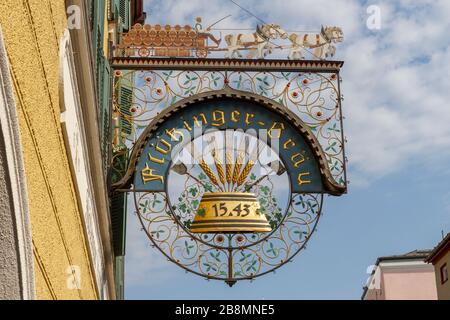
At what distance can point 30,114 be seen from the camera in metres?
4.57

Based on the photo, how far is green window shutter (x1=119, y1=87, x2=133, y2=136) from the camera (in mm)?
10008

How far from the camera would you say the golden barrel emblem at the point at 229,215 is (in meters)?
9.52

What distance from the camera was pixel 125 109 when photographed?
10.4 m

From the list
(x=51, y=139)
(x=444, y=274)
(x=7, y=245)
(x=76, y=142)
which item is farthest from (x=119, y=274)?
(x=444, y=274)

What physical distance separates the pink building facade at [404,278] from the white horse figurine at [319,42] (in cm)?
3268

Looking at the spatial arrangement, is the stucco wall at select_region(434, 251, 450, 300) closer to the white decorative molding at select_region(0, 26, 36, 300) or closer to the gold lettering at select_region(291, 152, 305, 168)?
the gold lettering at select_region(291, 152, 305, 168)

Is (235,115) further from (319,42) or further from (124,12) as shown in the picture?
(124,12)

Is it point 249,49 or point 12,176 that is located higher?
point 249,49

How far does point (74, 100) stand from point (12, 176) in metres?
2.96

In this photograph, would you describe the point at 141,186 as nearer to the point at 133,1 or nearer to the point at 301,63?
the point at 301,63

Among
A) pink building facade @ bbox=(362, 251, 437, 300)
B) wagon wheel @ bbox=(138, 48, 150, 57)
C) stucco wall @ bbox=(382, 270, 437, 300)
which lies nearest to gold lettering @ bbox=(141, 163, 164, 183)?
wagon wheel @ bbox=(138, 48, 150, 57)

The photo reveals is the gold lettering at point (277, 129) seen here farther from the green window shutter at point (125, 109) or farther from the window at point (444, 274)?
the window at point (444, 274)

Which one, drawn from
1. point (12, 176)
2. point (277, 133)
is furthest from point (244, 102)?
point (12, 176)

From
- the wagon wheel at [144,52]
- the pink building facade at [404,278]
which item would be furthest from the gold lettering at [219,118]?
the pink building facade at [404,278]
